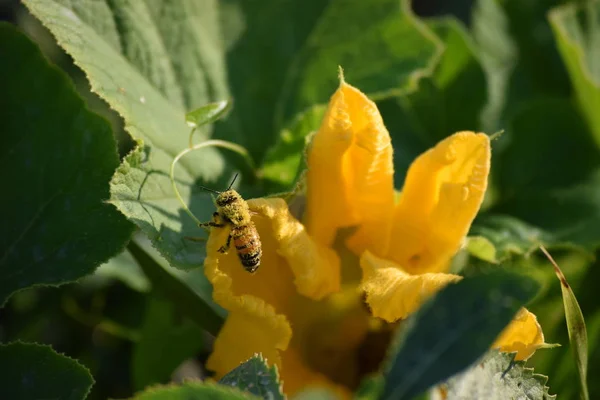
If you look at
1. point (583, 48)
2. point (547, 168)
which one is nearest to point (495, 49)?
point (583, 48)

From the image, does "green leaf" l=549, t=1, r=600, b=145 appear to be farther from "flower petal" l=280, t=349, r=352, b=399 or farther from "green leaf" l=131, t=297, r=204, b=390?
"green leaf" l=131, t=297, r=204, b=390

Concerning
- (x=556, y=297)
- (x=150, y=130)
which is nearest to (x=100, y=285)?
(x=150, y=130)

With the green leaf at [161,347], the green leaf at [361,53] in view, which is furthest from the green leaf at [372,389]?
the green leaf at [161,347]

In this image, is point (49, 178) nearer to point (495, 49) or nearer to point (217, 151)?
point (217, 151)

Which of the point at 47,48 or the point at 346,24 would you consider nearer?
the point at 346,24

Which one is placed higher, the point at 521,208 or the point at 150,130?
the point at 150,130

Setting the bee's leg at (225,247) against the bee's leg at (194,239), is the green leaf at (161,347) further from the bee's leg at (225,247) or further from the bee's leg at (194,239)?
the bee's leg at (225,247)

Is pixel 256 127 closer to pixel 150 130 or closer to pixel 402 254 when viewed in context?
pixel 150 130
